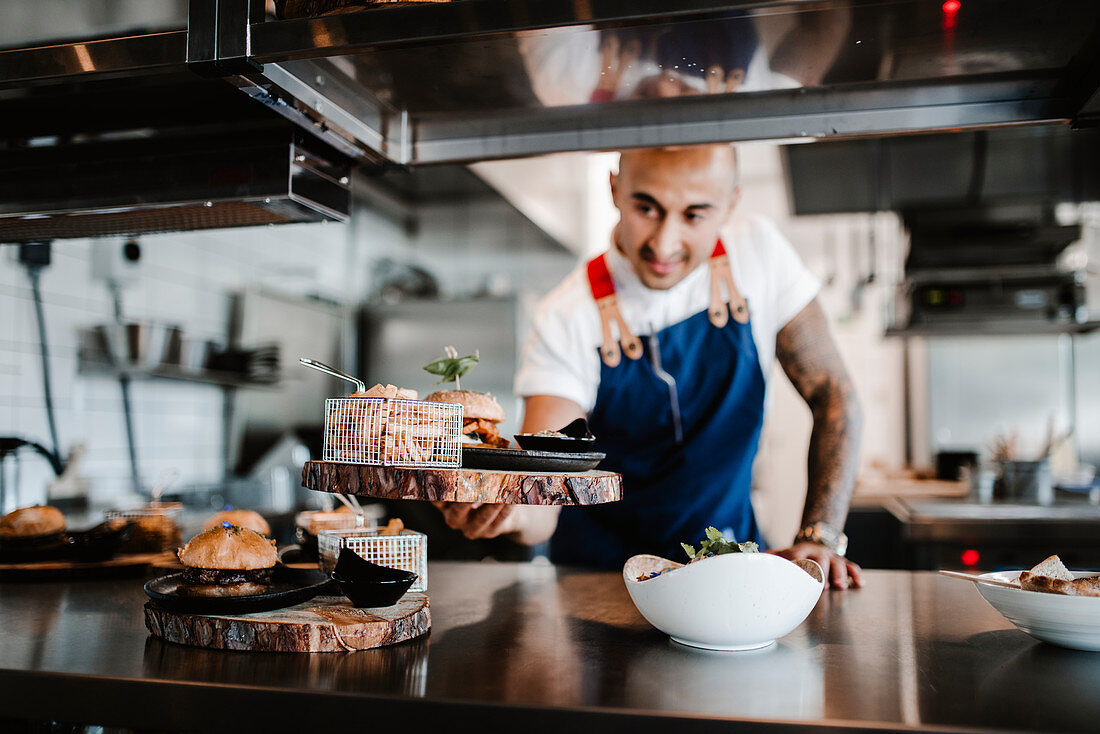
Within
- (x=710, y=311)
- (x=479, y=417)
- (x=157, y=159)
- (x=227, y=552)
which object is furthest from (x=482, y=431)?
(x=710, y=311)

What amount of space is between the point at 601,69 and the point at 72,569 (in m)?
1.25

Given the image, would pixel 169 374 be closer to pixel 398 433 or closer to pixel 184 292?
pixel 184 292

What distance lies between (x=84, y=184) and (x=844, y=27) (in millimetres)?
1269

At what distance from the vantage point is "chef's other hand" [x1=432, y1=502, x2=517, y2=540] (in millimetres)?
1463

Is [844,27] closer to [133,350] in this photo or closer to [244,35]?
[244,35]

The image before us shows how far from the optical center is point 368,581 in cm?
115

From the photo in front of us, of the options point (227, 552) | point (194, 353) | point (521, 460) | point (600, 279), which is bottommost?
point (227, 552)

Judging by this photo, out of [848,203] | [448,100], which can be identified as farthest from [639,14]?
[848,203]

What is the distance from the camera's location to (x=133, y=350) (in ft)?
8.99

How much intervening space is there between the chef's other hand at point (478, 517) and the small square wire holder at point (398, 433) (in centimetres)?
28

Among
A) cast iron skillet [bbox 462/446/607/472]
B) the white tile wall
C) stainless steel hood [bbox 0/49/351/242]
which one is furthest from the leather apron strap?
the white tile wall

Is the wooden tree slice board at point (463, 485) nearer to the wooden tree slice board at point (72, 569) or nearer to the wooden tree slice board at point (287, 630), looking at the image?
the wooden tree slice board at point (287, 630)

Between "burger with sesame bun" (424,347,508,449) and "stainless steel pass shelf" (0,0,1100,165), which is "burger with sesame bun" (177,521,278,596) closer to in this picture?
"burger with sesame bun" (424,347,508,449)

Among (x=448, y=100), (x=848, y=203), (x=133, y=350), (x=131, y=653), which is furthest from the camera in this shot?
(x=848, y=203)
